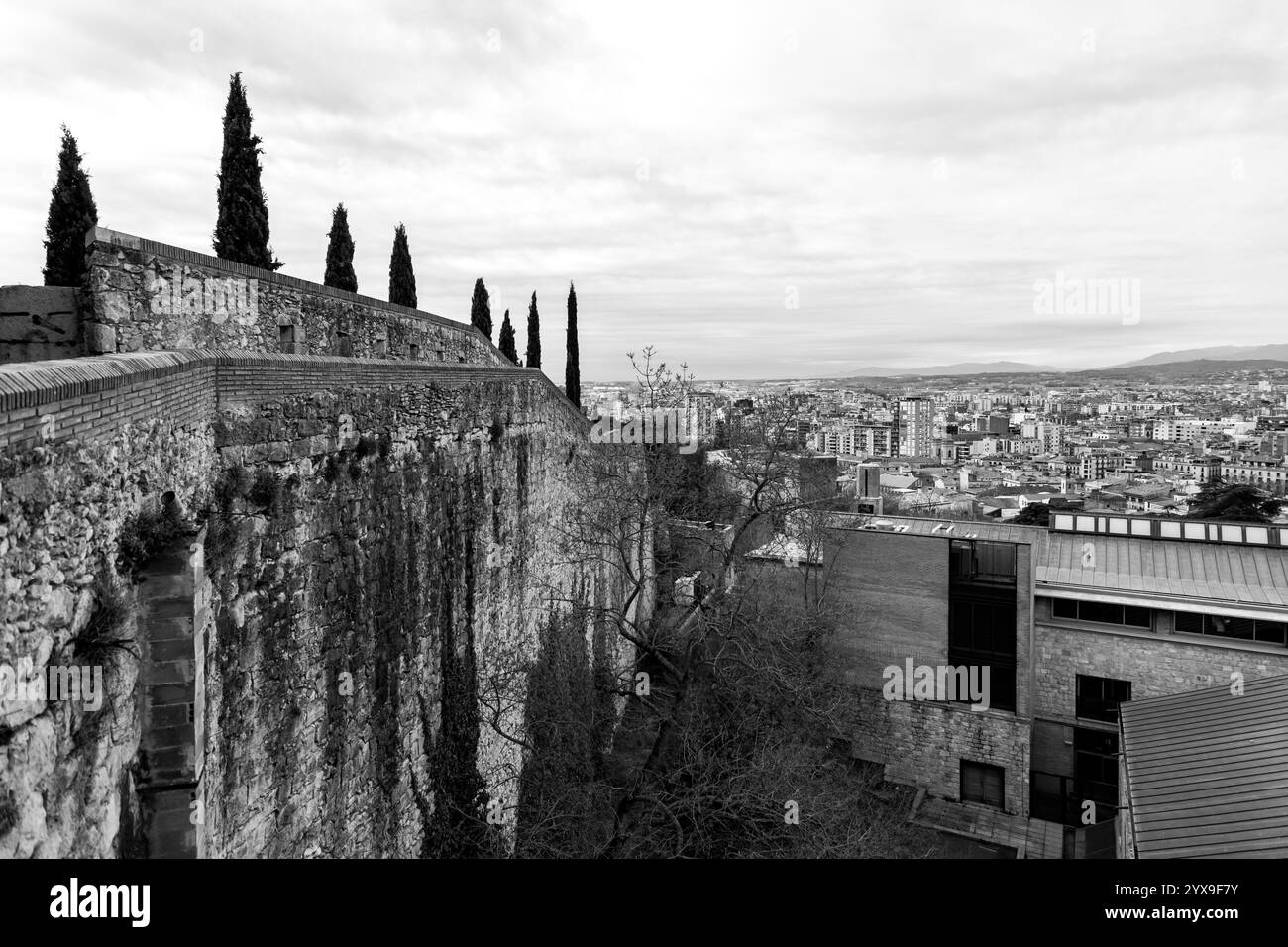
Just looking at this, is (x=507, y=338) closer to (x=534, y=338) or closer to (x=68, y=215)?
(x=534, y=338)

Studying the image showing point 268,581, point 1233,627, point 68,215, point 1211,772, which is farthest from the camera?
point 1233,627

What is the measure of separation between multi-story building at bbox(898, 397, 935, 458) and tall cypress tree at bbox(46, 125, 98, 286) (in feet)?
384

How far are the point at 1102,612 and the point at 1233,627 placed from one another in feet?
8.93

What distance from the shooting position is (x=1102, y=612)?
20.1 meters

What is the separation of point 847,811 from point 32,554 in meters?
14.2

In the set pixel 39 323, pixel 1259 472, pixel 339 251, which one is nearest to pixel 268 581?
pixel 39 323

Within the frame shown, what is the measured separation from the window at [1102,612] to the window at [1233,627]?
778mm

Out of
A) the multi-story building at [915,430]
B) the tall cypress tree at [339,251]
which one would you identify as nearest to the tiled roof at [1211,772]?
the tall cypress tree at [339,251]

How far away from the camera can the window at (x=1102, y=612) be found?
19.7 meters

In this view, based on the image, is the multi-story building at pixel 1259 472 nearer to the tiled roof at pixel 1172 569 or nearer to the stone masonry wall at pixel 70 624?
the tiled roof at pixel 1172 569

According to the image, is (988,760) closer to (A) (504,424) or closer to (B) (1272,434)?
(A) (504,424)

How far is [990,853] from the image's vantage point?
18.0 metres

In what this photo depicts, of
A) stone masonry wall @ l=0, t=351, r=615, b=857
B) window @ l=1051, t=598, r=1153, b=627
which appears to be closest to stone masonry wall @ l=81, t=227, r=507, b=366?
stone masonry wall @ l=0, t=351, r=615, b=857

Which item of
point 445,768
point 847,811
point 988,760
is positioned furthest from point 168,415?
point 988,760
